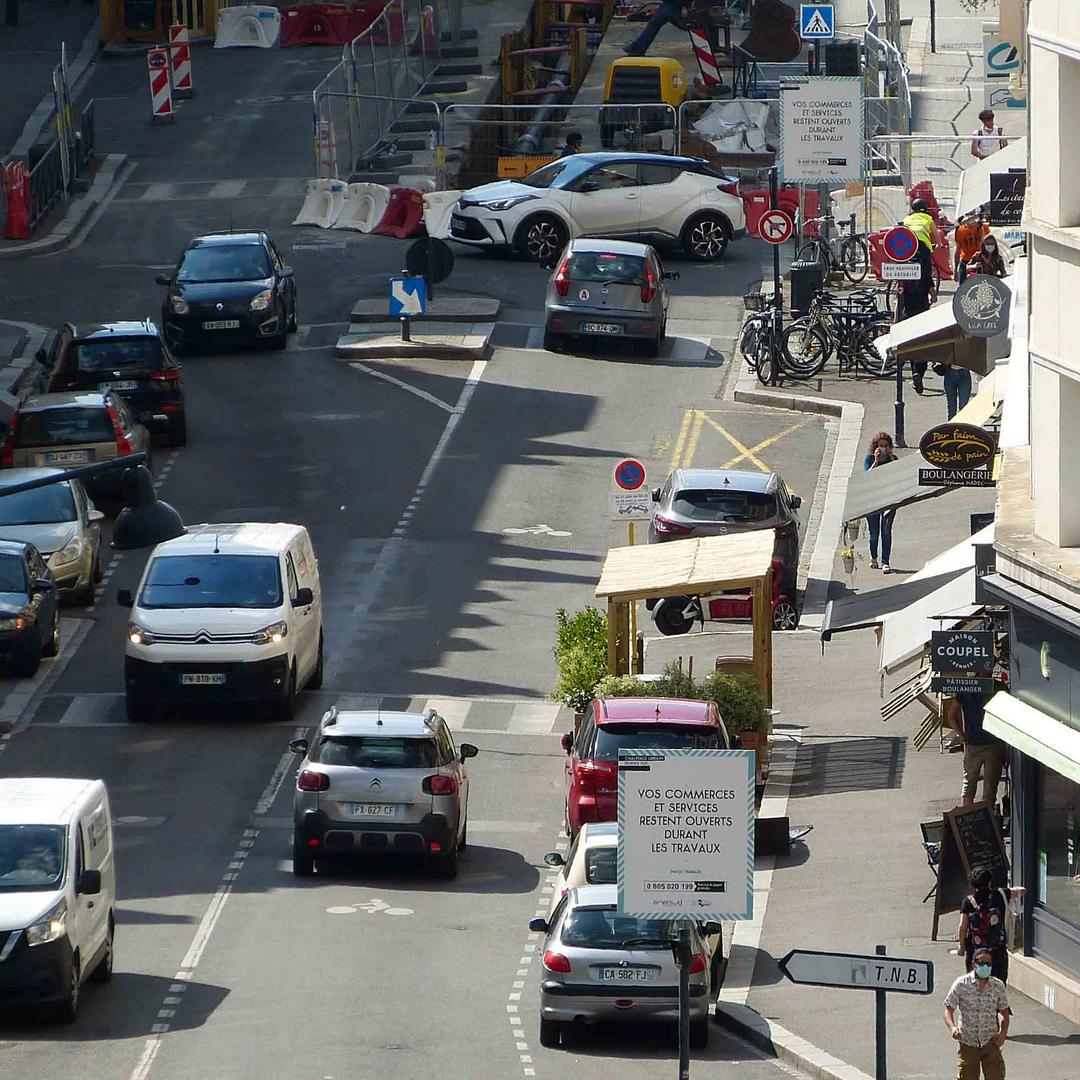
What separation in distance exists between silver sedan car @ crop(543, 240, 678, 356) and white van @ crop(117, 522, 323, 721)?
14.3 meters

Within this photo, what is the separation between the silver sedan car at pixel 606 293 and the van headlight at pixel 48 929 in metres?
25.2

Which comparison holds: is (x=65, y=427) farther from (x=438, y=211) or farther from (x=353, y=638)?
(x=438, y=211)

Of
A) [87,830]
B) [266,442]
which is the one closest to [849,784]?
[87,830]

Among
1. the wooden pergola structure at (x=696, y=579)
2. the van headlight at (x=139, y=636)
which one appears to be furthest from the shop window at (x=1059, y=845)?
the van headlight at (x=139, y=636)

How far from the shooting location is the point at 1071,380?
2138 cm

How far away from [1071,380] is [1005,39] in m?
45.3

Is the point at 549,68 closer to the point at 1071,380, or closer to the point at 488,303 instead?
the point at 488,303

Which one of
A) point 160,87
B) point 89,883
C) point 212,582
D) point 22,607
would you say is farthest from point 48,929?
point 160,87

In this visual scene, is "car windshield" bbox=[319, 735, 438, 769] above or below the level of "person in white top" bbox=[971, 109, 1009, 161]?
below

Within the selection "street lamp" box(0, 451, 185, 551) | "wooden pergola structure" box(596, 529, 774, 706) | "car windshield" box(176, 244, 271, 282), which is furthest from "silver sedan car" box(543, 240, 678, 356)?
"street lamp" box(0, 451, 185, 551)

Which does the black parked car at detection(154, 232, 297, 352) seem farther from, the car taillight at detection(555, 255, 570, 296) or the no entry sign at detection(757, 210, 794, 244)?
the no entry sign at detection(757, 210, 794, 244)

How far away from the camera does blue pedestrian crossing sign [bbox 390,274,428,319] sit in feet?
145

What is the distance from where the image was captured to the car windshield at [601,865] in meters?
21.2

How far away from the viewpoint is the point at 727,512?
3359cm
